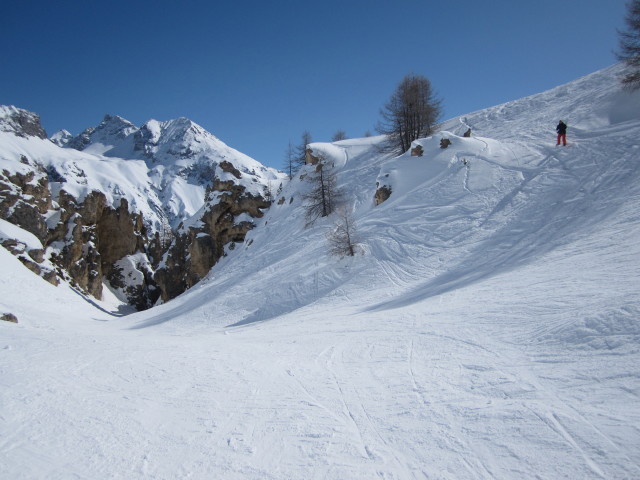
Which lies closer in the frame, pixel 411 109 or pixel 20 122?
pixel 411 109

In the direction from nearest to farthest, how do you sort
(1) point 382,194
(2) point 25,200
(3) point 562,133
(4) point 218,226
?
(3) point 562,133, (1) point 382,194, (2) point 25,200, (4) point 218,226

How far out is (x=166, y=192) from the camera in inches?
7013

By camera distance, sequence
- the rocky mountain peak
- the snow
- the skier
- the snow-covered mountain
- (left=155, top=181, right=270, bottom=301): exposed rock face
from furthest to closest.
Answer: the rocky mountain peak < (left=155, top=181, right=270, bottom=301): exposed rock face < the snow-covered mountain < the skier < the snow

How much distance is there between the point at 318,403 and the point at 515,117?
35377 mm

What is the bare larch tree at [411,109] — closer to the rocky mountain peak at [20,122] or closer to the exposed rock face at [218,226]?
the exposed rock face at [218,226]

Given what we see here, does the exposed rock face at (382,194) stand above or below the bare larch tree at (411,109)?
below

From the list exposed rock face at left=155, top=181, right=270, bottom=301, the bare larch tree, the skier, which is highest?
the bare larch tree

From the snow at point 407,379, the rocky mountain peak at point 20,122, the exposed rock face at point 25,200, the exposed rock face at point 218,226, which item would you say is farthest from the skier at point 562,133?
the rocky mountain peak at point 20,122

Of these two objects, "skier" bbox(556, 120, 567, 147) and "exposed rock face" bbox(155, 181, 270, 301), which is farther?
"exposed rock face" bbox(155, 181, 270, 301)

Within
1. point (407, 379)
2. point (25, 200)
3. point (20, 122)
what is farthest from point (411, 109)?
point (20, 122)

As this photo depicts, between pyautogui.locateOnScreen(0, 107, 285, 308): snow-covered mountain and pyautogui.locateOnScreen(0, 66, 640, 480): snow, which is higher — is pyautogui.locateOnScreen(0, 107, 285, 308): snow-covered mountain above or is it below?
above

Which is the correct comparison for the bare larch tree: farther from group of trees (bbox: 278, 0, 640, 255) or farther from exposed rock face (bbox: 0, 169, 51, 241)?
exposed rock face (bbox: 0, 169, 51, 241)

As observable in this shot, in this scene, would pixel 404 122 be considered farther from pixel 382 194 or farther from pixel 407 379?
pixel 407 379

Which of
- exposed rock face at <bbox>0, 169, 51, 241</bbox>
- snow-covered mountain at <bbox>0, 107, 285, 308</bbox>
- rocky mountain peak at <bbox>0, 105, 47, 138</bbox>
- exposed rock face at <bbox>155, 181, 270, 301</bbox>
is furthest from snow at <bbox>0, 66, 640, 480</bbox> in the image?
rocky mountain peak at <bbox>0, 105, 47, 138</bbox>
